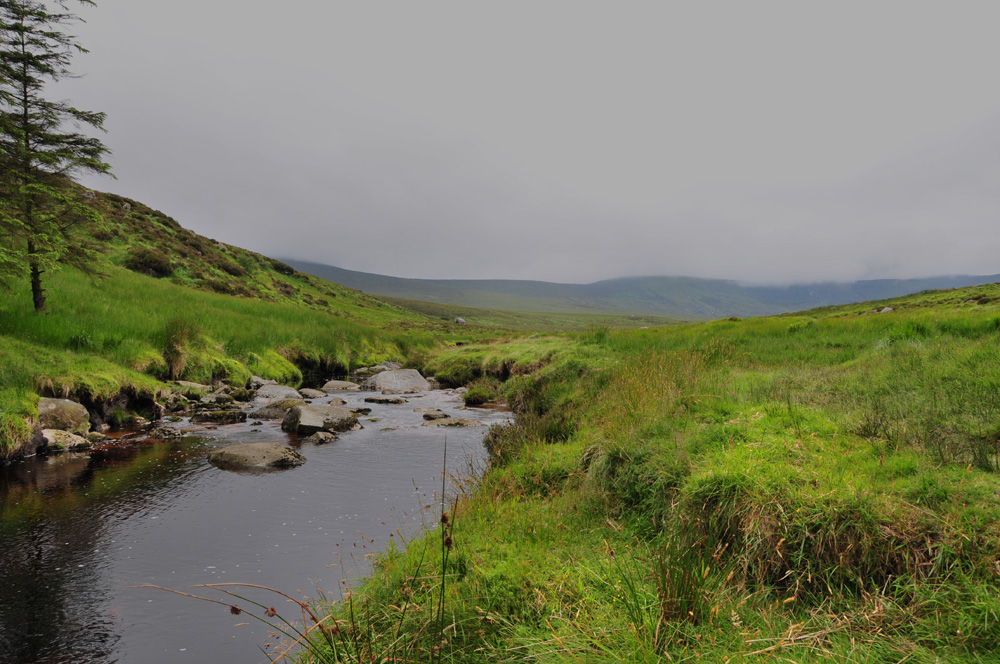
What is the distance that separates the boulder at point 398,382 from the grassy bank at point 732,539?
19551 millimetres

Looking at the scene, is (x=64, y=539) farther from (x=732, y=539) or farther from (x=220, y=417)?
(x=732, y=539)

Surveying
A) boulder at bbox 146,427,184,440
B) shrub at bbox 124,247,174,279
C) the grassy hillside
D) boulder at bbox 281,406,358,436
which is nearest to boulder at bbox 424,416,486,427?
boulder at bbox 281,406,358,436

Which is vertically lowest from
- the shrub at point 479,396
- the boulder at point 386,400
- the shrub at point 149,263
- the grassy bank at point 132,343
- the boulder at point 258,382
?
the boulder at point 386,400

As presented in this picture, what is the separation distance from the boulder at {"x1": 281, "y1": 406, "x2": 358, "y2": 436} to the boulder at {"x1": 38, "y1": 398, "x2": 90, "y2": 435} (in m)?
4.86

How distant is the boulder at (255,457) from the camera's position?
10.5 m

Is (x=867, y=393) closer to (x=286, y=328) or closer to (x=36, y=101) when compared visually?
(x=36, y=101)

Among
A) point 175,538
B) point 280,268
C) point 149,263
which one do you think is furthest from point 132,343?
point 280,268

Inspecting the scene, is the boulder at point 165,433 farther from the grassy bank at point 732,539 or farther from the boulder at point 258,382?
the grassy bank at point 732,539

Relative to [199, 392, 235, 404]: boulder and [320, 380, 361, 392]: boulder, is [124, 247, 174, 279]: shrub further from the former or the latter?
[199, 392, 235, 404]: boulder

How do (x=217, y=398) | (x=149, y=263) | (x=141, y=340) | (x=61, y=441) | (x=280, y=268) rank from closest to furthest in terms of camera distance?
(x=61, y=441)
(x=141, y=340)
(x=217, y=398)
(x=149, y=263)
(x=280, y=268)

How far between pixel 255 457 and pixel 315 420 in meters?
3.58

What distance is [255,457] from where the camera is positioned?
10766 mm

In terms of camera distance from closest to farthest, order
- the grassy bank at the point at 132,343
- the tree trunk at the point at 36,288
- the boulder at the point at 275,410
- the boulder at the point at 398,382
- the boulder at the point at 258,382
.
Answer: the grassy bank at the point at 132,343
the tree trunk at the point at 36,288
the boulder at the point at 275,410
the boulder at the point at 258,382
the boulder at the point at 398,382

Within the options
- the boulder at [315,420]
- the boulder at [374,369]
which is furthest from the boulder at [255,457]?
the boulder at [374,369]
